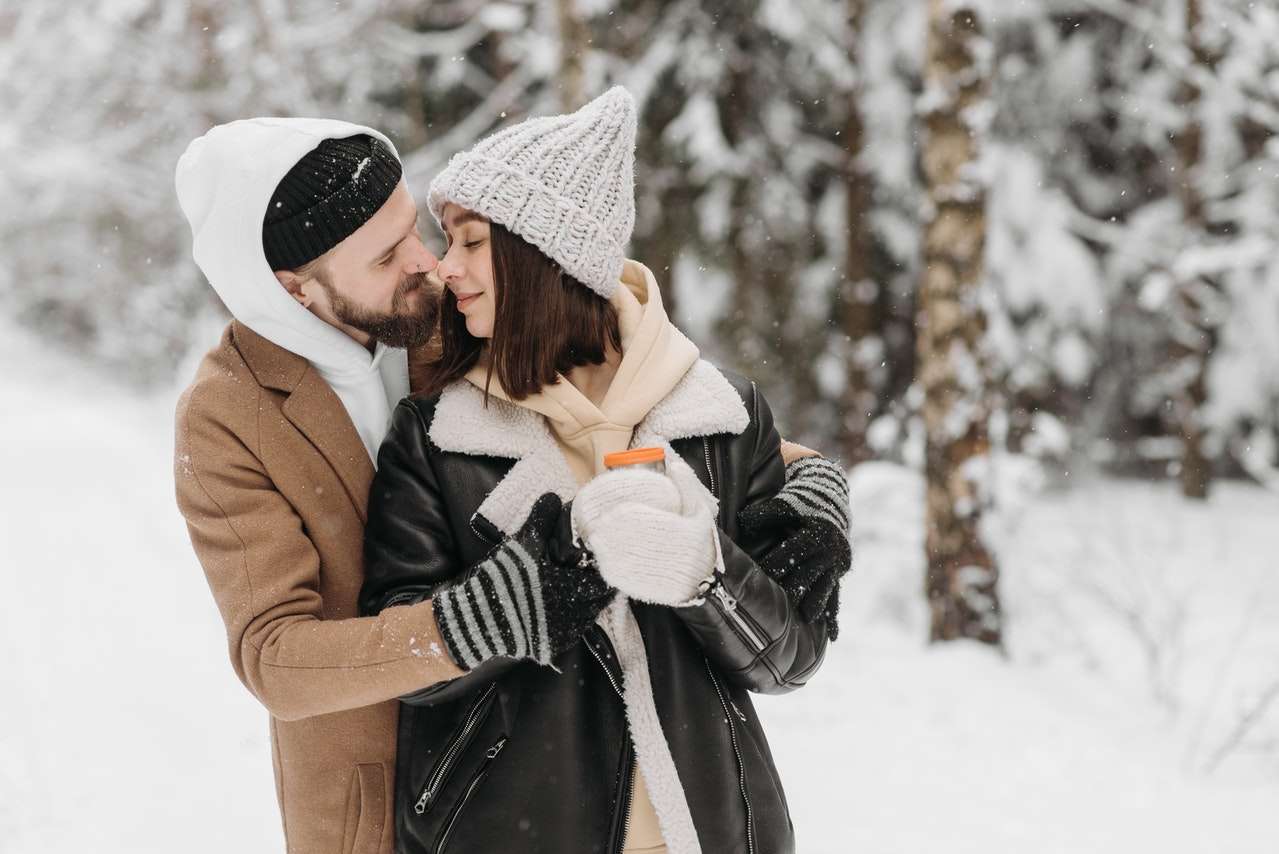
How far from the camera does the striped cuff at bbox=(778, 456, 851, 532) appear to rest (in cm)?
231

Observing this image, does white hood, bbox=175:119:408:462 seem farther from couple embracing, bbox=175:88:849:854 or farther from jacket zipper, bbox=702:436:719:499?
jacket zipper, bbox=702:436:719:499

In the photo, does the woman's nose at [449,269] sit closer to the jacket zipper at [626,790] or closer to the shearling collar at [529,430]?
the shearling collar at [529,430]

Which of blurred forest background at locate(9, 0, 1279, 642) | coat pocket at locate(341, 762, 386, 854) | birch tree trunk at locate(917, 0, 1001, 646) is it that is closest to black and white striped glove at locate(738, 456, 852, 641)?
coat pocket at locate(341, 762, 386, 854)

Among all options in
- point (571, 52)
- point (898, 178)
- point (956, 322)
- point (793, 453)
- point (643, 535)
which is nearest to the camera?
point (643, 535)

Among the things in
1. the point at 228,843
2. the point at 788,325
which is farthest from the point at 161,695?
the point at 788,325

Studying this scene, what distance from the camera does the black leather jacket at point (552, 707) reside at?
2121 mm

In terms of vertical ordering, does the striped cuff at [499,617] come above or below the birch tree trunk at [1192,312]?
above

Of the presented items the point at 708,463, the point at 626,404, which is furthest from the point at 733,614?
the point at 626,404

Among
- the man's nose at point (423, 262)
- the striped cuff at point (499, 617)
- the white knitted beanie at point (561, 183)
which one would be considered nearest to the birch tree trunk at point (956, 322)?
the white knitted beanie at point (561, 183)

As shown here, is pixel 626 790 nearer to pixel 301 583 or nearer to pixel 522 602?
pixel 522 602

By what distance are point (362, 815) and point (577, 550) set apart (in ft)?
2.75

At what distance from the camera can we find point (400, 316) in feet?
8.06

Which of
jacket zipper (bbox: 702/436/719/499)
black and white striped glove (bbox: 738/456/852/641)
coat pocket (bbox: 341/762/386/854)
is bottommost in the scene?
coat pocket (bbox: 341/762/386/854)

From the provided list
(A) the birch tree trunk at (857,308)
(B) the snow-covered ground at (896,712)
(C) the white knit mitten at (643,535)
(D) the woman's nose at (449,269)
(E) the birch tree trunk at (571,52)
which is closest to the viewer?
(C) the white knit mitten at (643,535)
